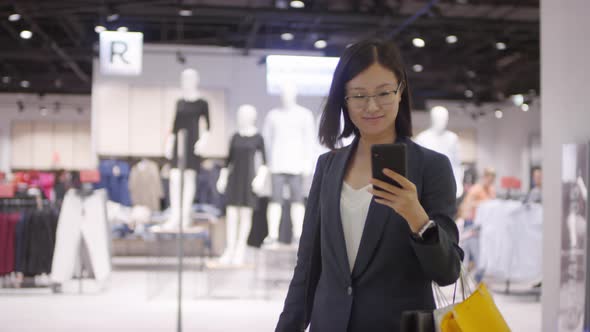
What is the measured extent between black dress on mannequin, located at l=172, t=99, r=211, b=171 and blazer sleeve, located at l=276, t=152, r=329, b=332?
616 cm

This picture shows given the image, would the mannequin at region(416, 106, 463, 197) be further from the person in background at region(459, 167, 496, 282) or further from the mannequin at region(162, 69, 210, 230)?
the mannequin at region(162, 69, 210, 230)

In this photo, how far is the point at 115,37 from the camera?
22.2 feet

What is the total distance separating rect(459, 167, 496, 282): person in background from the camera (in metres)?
8.57

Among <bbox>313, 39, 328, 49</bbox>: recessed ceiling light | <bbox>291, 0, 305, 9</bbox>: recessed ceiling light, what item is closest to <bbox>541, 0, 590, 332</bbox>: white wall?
<bbox>291, 0, 305, 9</bbox>: recessed ceiling light

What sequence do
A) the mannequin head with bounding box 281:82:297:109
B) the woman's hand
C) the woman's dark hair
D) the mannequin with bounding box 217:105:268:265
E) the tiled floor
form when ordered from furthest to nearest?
the mannequin with bounding box 217:105:268:265 < the mannequin head with bounding box 281:82:297:109 < the tiled floor < the woman's dark hair < the woman's hand

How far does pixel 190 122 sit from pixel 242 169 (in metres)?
0.81

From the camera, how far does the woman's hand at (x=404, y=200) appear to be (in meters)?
1.33

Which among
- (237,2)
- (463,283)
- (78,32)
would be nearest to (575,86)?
(463,283)

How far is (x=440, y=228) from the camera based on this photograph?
1357 millimetres

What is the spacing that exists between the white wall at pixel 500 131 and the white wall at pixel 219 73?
7.78m

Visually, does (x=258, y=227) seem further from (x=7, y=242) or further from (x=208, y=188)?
(x=208, y=188)

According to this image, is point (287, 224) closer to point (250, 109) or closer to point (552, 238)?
point (250, 109)

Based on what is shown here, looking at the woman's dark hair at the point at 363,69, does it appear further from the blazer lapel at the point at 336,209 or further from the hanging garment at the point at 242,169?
the hanging garment at the point at 242,169

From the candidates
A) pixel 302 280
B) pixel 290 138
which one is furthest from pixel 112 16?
pixel 302 280
